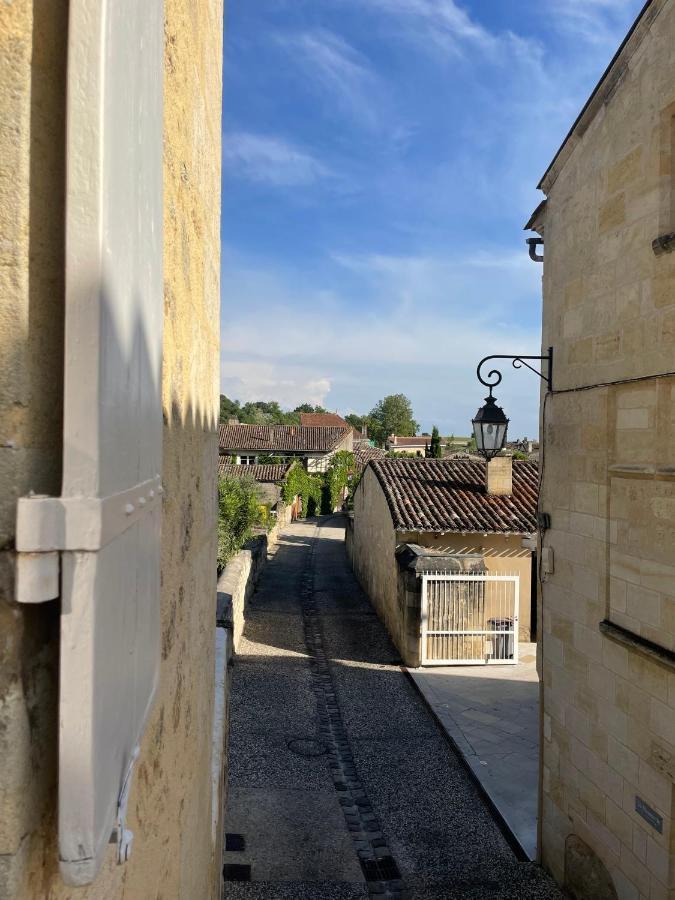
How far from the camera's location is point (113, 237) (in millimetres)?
938

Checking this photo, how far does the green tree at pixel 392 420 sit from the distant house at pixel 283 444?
126ft

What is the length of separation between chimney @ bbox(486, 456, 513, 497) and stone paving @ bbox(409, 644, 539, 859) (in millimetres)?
3941

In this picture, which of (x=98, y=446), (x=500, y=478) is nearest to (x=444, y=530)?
(x=500, y=478)

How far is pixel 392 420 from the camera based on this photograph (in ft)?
303

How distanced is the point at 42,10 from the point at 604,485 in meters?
5.06

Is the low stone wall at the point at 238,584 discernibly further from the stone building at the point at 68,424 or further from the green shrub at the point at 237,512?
the stone building at the point at 68,424

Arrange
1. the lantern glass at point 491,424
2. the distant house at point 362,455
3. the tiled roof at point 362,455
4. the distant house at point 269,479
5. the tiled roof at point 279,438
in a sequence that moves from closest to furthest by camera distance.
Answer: the lantern glass at point 491,424 < the distant house at point 269,479 < the tiled roof at point 279,438 < the distant house at point 362,455 < the tiled roof at point 362,455

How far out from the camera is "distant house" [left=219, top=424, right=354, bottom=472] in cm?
4997

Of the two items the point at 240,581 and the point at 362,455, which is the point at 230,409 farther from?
the point at 240,581

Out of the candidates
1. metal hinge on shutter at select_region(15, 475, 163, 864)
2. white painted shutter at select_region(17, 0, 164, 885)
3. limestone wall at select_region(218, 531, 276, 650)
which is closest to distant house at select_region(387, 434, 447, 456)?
limestone wall at select_region(218, 531, 276, 650)

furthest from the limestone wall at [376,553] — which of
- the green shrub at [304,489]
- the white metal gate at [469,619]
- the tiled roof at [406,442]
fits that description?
the tiled roof at [406,442]

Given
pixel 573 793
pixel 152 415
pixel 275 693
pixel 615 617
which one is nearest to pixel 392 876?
pixel 573 793

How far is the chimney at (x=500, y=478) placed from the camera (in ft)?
50.4

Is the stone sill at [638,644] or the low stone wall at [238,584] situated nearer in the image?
the stone sill at [638,644]
